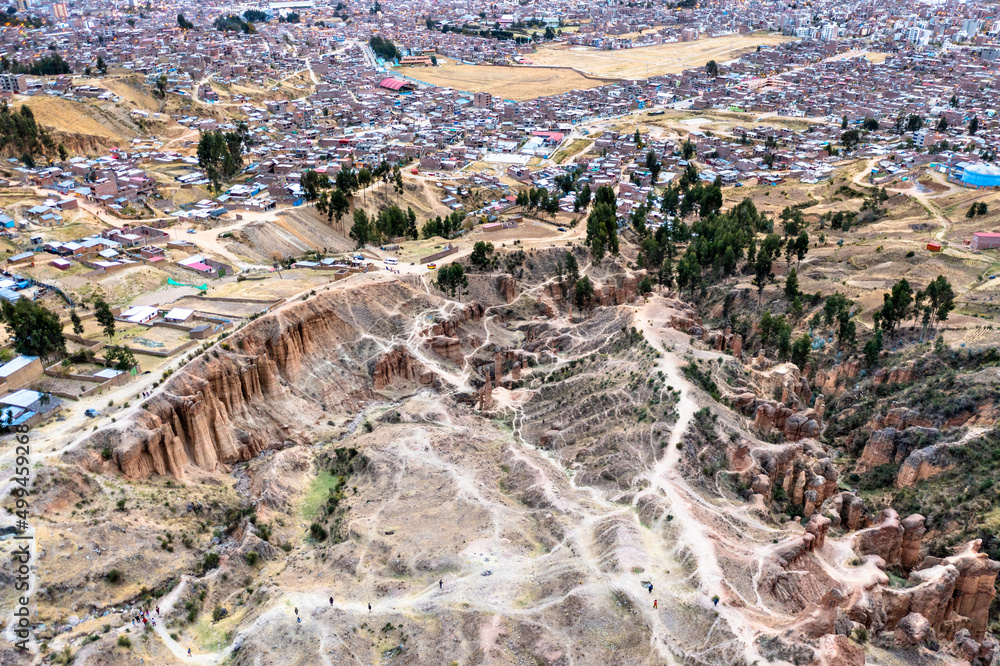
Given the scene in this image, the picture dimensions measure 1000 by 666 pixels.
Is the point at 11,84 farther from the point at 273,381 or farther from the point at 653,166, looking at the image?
the point at 653,166

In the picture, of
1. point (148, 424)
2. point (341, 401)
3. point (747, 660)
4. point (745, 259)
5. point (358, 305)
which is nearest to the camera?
point (747, 660)

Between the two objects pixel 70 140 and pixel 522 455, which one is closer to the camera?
pixel 522 455

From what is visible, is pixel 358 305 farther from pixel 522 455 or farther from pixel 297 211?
pixel 297 211

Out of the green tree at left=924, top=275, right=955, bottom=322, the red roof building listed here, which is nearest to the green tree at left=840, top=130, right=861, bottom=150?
the green tree at left=924, top=275, right=955, bottom=322

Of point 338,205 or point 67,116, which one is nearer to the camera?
point 338,205

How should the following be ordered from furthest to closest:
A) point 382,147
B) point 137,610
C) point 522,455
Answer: point 382,147 < point 522,455 < point 137,610

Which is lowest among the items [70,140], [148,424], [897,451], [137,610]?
[897,451]

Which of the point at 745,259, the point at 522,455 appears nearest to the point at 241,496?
the point at 522,455

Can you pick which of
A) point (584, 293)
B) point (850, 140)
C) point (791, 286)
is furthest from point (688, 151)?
point (584, 293)

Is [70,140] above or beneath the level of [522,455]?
above
